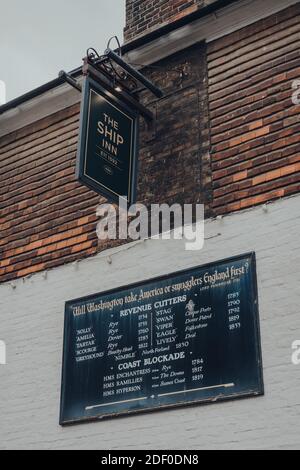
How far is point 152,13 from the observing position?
10367mm

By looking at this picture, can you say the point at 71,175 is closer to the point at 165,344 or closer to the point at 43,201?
the point at 43,201

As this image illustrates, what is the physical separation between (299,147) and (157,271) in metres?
2.09

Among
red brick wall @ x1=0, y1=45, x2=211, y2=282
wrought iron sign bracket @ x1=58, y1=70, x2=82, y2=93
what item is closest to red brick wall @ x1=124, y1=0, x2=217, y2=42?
red brick wall @ x1=0, y1=45, x2=211, y2=282

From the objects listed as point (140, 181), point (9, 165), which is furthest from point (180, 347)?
point (9, 165)

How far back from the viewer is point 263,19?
8.51 meters

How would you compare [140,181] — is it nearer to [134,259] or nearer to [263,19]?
[134,259]

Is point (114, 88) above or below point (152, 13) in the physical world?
below

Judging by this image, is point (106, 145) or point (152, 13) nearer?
point (106, 145)

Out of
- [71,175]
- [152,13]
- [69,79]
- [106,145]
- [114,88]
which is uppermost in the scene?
[152,13]

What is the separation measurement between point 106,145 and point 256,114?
1739 millimetres

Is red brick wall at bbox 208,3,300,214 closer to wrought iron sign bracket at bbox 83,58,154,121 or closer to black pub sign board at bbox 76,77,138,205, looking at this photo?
wrought iron sign bracket at bbox 83,58,154,121

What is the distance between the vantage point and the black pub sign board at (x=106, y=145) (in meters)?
8.16

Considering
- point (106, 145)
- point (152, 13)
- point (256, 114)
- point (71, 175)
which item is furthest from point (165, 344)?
point (152, 13)

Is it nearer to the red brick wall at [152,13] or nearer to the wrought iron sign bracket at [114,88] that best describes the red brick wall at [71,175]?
the wrought iron sign bracket at [114,88]
